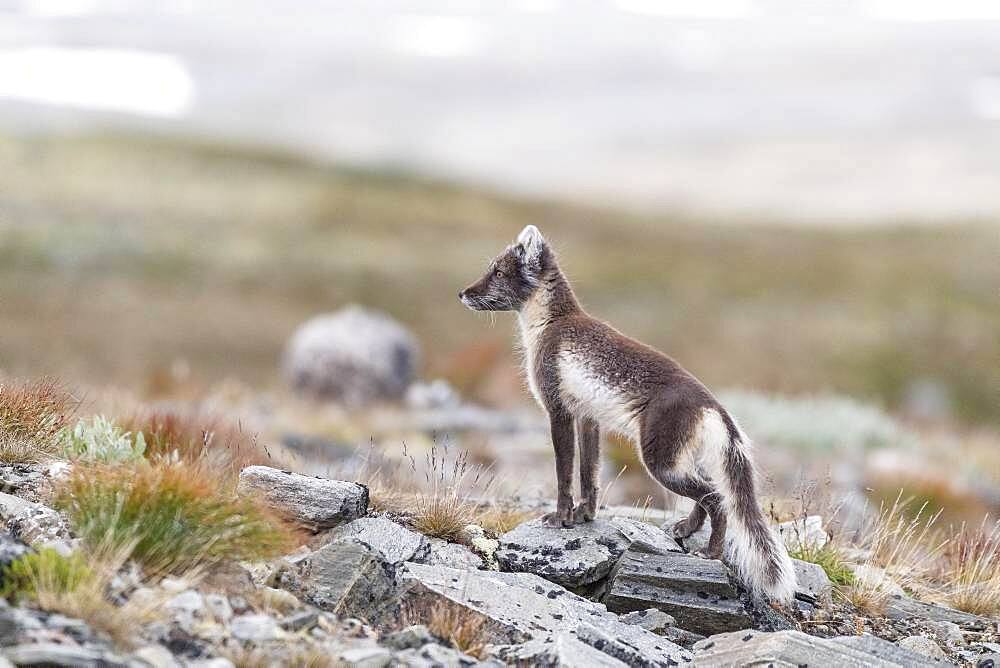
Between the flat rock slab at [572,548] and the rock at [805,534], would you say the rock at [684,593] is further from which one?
the rock at [805,534]

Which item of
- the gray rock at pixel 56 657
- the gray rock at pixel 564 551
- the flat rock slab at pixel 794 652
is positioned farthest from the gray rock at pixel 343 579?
the flat rock slab at pixel 794 652

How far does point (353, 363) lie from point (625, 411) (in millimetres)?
18272

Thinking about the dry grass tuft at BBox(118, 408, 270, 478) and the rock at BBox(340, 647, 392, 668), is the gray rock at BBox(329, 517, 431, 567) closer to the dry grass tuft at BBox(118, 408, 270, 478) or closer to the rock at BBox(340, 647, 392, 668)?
the rock at BBox(340, 647, 392, 668)

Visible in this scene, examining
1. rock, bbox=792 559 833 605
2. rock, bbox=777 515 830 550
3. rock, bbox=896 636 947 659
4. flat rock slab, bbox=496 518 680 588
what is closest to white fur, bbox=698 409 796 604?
rock, bbox=792 559 833 605

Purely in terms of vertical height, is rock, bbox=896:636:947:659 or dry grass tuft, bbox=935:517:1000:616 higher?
rock, bbox=896:636:947:659

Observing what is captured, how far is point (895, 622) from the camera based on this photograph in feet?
28.2

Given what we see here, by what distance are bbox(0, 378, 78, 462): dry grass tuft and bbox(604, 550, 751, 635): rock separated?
488 cm

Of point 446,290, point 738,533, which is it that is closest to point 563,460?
point 738,533

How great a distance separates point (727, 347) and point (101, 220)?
113ft

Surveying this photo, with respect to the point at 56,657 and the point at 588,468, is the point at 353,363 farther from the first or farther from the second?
the point at 56,657

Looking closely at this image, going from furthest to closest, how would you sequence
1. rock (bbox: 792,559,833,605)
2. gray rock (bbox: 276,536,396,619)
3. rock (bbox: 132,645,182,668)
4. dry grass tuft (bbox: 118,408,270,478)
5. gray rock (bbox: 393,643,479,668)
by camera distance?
dry grass tuft (bbox: 118,408,270,478), rock (bbox: 792,559,833,605), gray rock (bbox: 276,536,396,619), gray rock (bbox: 393,643,479,668), rock (bbox: 132,645,182,668)

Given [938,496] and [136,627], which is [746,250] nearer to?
[938,496]

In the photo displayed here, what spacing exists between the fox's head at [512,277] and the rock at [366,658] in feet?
11.7

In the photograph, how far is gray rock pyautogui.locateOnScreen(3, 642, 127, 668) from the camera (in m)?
5.28
